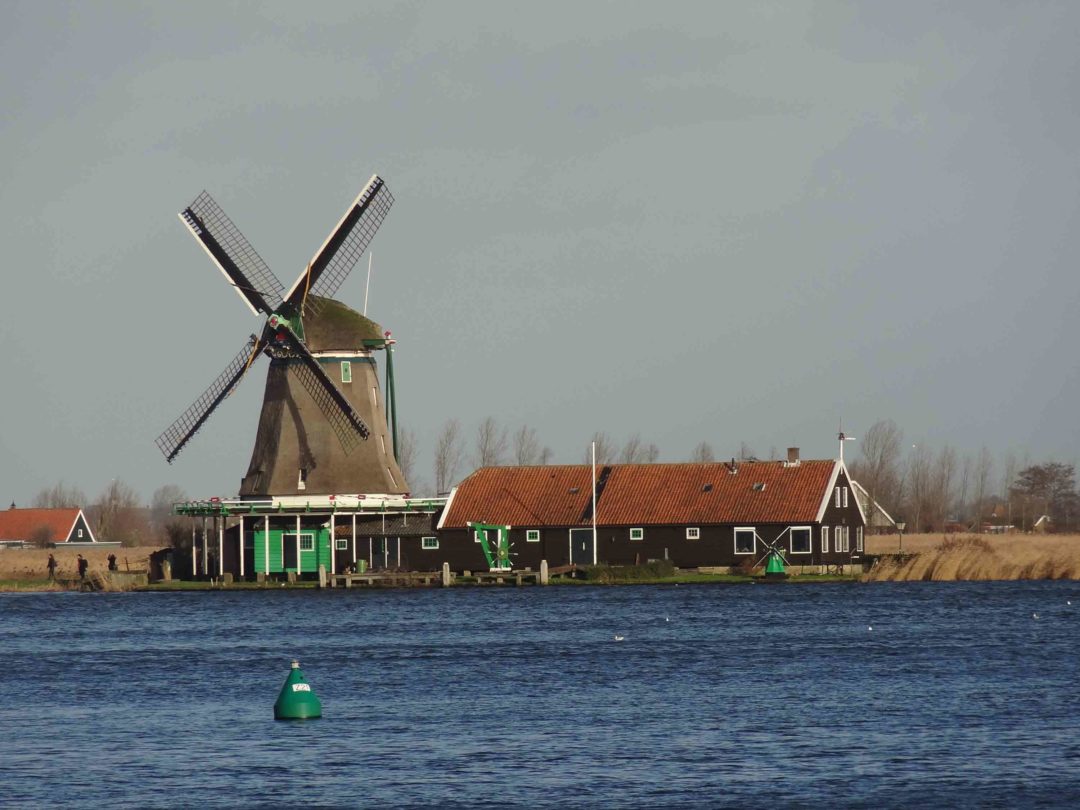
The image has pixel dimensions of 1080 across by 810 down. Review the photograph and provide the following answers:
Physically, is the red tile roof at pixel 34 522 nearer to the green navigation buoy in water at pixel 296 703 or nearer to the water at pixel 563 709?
the water at pixel 563 709

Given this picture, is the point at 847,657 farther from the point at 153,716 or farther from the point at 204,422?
the point at 204,422

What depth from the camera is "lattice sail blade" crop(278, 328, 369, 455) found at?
66688 mm

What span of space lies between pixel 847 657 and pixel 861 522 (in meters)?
35.0

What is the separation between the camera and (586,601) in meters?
56.8

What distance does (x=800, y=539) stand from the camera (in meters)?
66.3

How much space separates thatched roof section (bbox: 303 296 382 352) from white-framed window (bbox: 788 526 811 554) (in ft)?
53.6

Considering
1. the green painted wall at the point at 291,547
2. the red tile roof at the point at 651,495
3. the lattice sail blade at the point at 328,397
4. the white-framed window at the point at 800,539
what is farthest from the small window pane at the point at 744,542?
the green painted wall at the point at 291,547

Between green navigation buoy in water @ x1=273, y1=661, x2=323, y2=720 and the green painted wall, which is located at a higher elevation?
the green painted wall

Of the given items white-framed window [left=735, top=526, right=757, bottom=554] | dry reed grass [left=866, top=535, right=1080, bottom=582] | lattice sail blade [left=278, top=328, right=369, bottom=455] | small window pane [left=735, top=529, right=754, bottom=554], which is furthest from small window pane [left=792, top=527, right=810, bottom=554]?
lattice sail blade [left=278, top=328, right=369, bottom=455]

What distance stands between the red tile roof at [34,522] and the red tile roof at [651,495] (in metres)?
51.6

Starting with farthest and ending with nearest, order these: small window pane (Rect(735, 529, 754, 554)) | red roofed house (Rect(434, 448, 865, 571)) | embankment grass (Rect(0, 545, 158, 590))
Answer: embankment grass (Rect(0, 545, 158, 590)) < small window pane (Rect(735, 529, 754, 554)) < red roofed house (Rect(434, 448, 865, 571))

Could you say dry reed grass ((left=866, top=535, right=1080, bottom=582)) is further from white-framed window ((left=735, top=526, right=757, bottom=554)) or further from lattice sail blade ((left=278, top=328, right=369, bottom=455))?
lattice sail blade ((left=278, top=328, right=369, bottom=455))

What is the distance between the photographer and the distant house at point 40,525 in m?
115

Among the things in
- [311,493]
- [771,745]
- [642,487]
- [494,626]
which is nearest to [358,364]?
[311,493]
